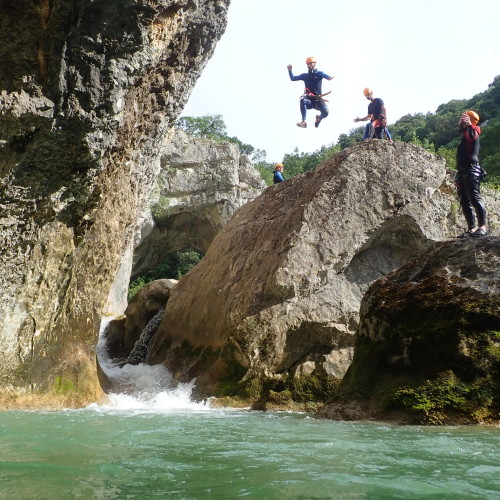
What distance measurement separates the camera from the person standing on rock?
6512 millimetres

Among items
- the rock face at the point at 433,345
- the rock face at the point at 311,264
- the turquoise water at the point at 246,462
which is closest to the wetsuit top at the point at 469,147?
the rock face at the point at 433,345

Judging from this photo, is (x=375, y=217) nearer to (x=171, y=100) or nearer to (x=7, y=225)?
(x=171, y=100)

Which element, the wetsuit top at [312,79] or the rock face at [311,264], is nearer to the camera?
the rock face at [311,264]

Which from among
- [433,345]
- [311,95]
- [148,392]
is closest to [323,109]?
[311,95]

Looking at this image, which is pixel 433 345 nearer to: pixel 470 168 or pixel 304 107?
pixel 470 168

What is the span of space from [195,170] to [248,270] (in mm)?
15073

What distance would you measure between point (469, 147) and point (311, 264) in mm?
3297

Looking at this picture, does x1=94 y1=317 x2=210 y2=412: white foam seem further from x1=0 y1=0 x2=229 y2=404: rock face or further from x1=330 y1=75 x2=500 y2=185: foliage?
x1=330 y1=75 x2=500 y2=185: foliage

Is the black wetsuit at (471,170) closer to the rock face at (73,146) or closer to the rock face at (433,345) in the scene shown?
the rock face at (433,345)

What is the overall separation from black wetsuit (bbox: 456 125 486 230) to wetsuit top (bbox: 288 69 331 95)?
575 centimetres

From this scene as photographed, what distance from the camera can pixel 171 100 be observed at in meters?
7.63

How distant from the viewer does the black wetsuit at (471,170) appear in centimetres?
655

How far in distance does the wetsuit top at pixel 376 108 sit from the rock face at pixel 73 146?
4553 mm

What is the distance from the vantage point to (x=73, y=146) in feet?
19.3
